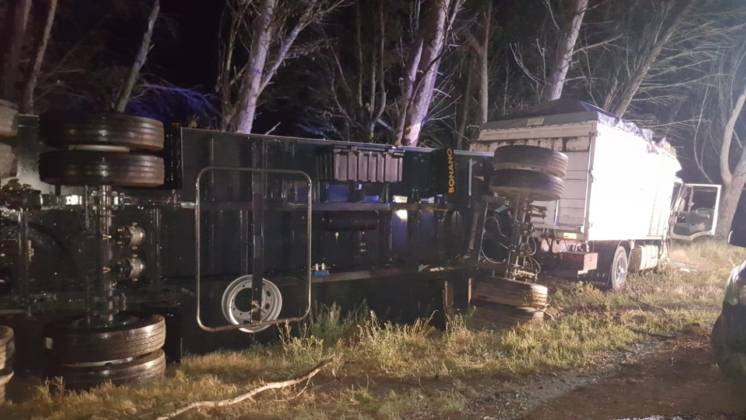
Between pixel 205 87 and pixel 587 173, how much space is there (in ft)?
44.7

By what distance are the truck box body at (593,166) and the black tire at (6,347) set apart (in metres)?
8.51

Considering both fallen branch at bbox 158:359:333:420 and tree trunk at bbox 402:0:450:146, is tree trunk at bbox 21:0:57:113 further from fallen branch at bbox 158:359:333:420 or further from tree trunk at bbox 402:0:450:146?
fallen branch at bbox 158:359:333:420

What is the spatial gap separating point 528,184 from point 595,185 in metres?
3.06

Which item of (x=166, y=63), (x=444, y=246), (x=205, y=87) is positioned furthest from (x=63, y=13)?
(x=444, y=246)

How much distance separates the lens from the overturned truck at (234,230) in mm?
4656

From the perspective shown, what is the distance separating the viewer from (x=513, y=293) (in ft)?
23.3

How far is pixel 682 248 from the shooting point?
19.2 m

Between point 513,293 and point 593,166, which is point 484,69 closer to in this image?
point 593,166

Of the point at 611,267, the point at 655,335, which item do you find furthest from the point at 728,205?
the point at 655,335

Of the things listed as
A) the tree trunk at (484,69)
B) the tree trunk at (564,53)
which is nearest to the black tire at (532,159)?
the tree trunk at (564,53)

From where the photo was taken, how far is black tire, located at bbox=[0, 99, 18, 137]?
4.36 metres

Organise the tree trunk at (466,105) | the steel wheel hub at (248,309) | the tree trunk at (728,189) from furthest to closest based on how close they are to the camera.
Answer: the tree trunk at (728,189) < the tree trunk at (466,105) < the steel wheel hub at (248,309)

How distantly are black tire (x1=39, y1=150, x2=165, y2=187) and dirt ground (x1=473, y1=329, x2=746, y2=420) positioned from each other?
11.9ft

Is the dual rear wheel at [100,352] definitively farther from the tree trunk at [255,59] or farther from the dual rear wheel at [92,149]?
the tree trunk at [255,59]
